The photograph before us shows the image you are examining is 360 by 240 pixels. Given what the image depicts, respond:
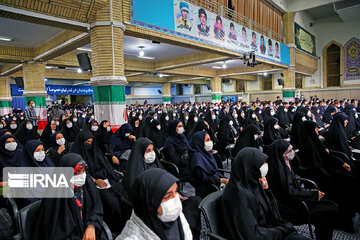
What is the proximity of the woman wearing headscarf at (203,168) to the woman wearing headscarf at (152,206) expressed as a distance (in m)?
1.43

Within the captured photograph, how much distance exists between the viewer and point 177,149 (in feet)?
13.8

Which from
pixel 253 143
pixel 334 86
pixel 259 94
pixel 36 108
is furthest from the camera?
pixel 259 94

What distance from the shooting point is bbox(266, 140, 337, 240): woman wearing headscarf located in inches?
90.4

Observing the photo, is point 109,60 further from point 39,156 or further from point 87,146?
point 39,156

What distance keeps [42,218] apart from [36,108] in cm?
874

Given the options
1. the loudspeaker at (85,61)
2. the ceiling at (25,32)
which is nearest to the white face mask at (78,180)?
the loudspeaker at (85,61)

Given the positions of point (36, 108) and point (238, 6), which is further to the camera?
point (238, 6)

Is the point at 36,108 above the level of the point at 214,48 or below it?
below

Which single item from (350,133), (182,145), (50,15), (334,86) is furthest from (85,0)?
(334,86)

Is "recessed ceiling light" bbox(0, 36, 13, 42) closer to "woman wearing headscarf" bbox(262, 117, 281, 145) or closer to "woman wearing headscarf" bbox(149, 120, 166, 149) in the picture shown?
"woman wearing headscarf" bbox(149, 120, 166, 149)

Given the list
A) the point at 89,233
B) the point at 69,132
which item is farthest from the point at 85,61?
the point at 89,233

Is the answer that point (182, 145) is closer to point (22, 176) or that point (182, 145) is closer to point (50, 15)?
point (22, 176)

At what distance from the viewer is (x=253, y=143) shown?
416 centimetres

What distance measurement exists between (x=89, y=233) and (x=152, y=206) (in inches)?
33.0
